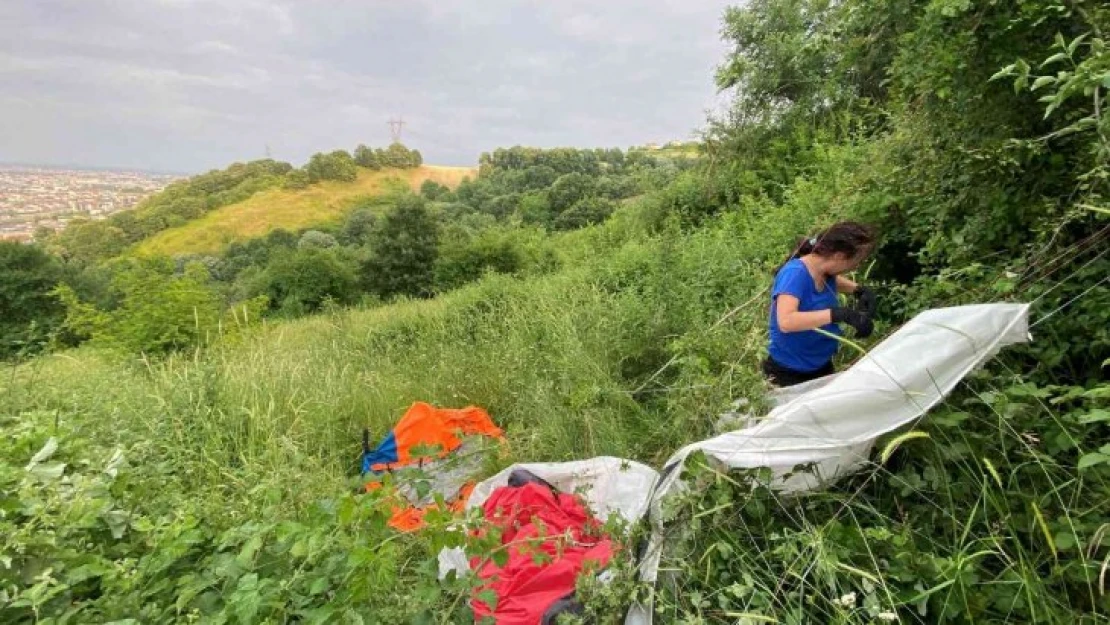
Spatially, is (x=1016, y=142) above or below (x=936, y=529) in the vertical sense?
above

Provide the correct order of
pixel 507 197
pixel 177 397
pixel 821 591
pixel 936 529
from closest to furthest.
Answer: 1. pixel 821 591
2. pixel 936 529
3. pixel 177 397
4. pixel 507 197

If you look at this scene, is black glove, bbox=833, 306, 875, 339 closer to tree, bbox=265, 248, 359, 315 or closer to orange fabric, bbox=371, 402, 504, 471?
orange fabric, bbox=371, 402, 504, 471

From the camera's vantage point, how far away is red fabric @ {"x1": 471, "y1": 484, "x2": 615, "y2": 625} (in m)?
1.91

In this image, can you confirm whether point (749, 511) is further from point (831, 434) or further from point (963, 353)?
point (963, 353)

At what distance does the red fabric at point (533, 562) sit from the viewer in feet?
6.27

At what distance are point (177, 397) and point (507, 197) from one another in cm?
4246

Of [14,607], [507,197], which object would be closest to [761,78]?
[14,607]

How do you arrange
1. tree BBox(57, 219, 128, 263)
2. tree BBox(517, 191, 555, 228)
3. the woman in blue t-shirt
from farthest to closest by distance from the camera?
tree BBox(57, 219, 128, 263) < tree BBox(517, 191, 555, 228) < the woman in blue t-shirt

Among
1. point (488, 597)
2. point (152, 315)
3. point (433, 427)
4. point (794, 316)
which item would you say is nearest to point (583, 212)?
point (152, 315)

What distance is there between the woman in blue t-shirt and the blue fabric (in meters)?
2.53

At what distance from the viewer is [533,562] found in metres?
1.90

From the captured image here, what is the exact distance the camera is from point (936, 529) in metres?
1.58

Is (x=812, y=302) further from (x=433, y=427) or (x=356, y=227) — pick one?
(x=356, y=227)

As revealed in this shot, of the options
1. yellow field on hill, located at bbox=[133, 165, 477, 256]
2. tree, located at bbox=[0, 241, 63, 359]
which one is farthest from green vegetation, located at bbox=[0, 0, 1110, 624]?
yellow field on hill, located at bbox=[133, 165, 477, 256]
